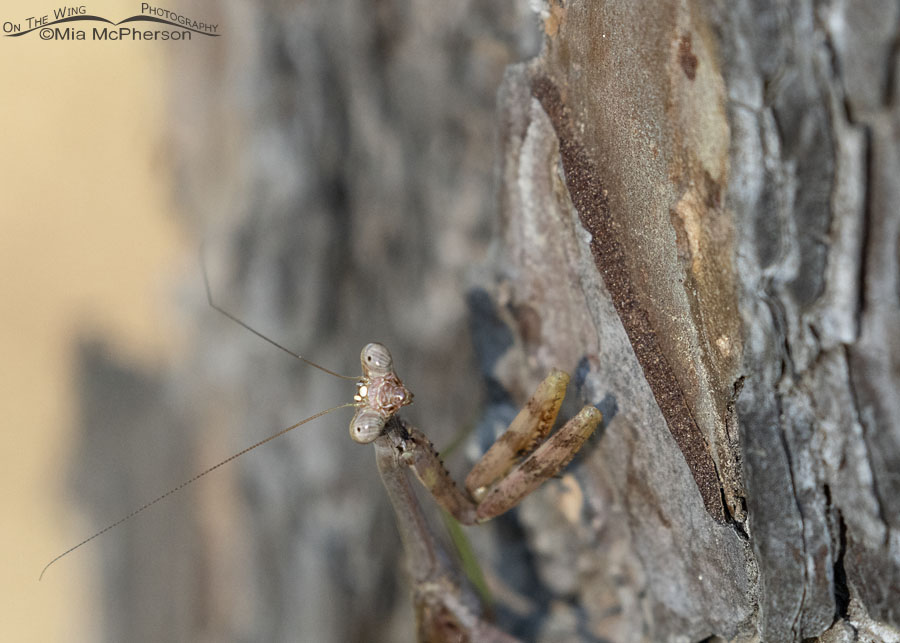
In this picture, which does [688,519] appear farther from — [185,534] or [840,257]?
[185,534]

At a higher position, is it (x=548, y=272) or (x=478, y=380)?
(x=548, y=272)

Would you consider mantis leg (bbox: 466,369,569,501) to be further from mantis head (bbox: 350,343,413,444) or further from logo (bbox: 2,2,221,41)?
logo (bbox: 2,2,221,41)

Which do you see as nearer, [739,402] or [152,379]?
[739,402]

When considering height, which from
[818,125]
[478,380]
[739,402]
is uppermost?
[818,125]

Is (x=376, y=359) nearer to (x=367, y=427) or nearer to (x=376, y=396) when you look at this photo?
(x=376, y=396)

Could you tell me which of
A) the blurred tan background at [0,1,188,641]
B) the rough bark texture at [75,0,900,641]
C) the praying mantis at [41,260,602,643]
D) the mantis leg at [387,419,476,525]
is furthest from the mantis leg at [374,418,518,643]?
the blurred tan background at [0,1,188,641]

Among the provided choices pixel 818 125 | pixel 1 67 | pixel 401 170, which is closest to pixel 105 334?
pixel 1 67
